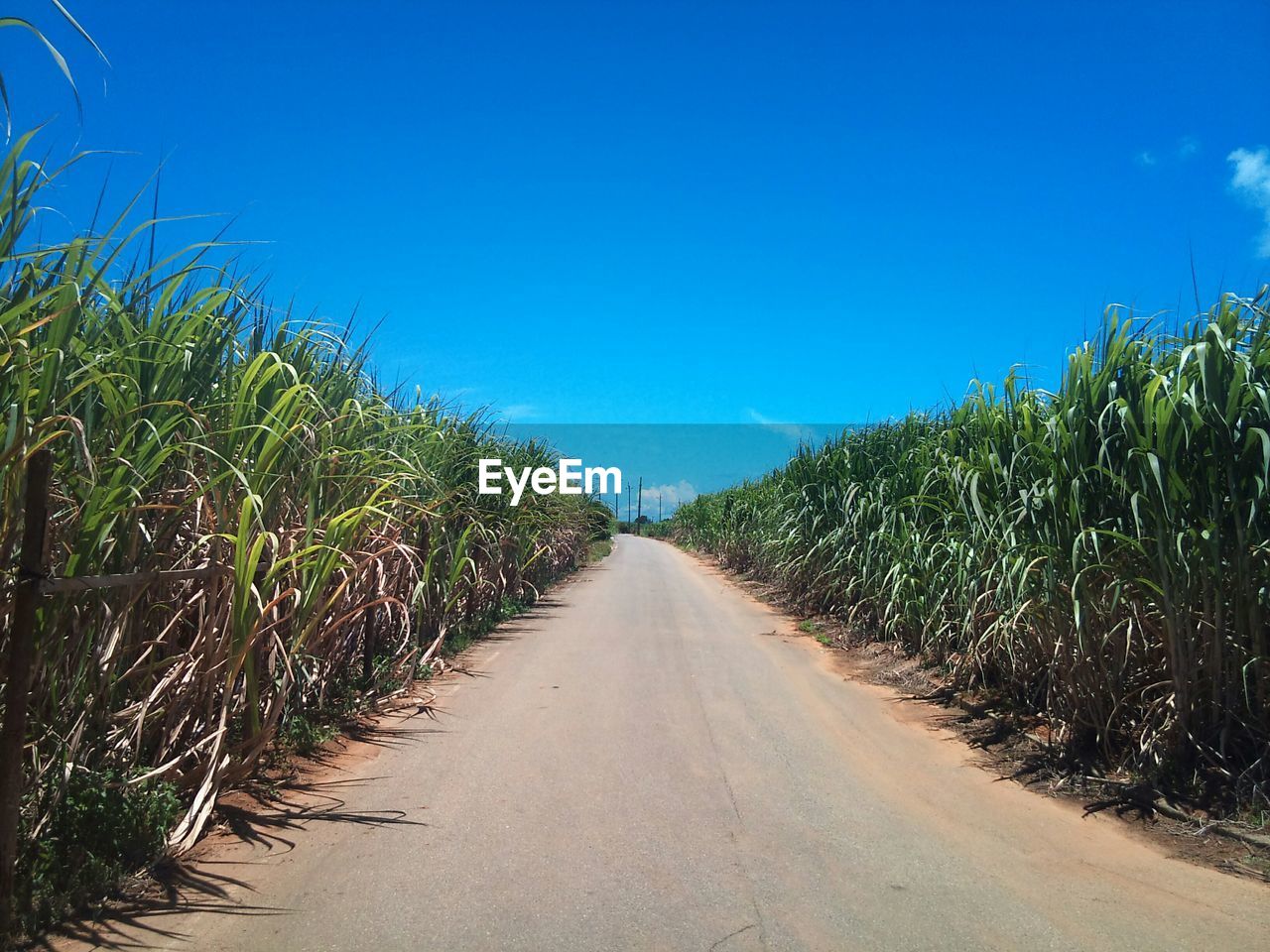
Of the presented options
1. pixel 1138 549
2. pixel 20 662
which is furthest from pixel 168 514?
pixel 1138 549

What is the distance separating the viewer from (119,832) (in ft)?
12.8

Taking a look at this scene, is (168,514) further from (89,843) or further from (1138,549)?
(1138,549)

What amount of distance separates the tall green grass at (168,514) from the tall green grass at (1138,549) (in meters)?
4.53

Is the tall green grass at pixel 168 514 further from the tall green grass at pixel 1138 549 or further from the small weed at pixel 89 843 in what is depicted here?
the tall green grass at pixel 1138 549

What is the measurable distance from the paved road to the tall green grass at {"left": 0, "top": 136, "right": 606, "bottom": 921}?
68 cm

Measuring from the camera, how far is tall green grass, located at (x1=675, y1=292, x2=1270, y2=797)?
5.14 m

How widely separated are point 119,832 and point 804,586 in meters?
13.1

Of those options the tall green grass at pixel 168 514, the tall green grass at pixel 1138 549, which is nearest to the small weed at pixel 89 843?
the tall green grass at pixel 168 514

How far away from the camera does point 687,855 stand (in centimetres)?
456

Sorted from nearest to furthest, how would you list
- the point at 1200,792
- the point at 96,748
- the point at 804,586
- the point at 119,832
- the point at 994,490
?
the point at 119,832
the point at 96,748
the point at 1200,792
the point at 994,490
the point at 804,586

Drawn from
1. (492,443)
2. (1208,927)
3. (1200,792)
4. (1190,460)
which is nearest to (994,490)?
(1190,460)

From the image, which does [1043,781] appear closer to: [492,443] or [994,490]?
[994,490]

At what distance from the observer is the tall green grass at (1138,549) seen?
5137 mm

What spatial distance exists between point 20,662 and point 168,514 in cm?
142
